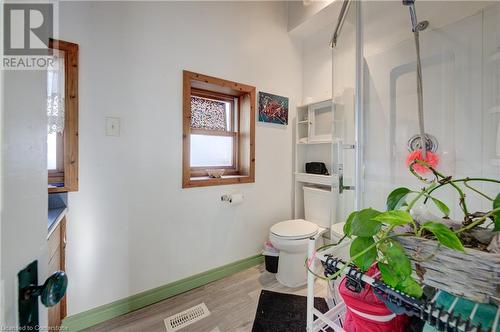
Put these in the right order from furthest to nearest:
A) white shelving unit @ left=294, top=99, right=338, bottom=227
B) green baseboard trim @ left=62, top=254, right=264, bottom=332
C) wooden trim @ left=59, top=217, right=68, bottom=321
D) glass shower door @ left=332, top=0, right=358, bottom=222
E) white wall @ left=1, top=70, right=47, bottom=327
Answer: white shelving unit @ left=294, top=99, right=338, bottom=227, glass shower door @ left=332, top=0, right=358, bottom=222, green baseboard trim @ left=62, top=254, right=264, bottom=332, wooden trim @ left=59, top=217, right=68, bottom=321, white wall @ left=1, top=70, right=47, bottom=327

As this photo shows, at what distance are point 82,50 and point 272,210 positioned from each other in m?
2.02

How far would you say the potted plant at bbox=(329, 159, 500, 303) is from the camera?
0.41 metres

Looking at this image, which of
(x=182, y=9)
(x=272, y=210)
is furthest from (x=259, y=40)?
(x=272, y=210)

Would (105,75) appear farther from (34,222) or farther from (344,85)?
(344,85)

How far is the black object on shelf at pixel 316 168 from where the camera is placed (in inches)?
86.2

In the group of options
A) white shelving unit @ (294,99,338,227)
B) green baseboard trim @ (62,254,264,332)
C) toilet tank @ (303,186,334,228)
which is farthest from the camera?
white shelving unit @ (294,99,338,227)

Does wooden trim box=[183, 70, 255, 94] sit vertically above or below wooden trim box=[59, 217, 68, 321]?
above

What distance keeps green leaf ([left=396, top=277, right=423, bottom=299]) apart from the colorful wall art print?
1.88 meters

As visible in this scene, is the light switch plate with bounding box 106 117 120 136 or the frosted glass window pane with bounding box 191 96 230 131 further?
the frosted glass window pane with bounding box 191 96 230 131

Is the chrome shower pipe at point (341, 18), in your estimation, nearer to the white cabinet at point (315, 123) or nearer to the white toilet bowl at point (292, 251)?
the white cabinet at point (315, 123)

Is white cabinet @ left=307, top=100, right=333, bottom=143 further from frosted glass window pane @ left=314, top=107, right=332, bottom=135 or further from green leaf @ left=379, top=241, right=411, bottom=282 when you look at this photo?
green leaf @ left=379, top=241, right=411, bottom=282

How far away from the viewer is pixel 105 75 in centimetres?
A: 139

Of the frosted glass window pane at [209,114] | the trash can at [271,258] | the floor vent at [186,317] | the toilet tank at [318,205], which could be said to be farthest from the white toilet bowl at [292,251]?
the frosted glass window pane at [209,114]

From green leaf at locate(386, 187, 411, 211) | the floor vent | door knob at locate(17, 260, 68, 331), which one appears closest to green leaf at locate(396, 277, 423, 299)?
green leaf at locate(386, 187, 411, 211)
